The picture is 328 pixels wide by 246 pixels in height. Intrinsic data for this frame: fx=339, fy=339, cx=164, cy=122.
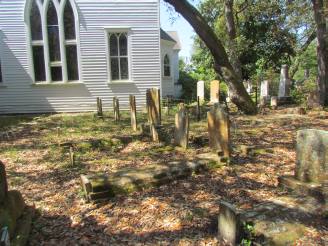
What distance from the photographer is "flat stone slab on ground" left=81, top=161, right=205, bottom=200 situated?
15.9ft

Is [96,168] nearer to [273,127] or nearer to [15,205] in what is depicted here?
[15,205]

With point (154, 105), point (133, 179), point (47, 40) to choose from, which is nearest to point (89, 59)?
point (47, 40)

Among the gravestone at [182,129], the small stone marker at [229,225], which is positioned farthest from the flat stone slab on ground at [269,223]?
the gravestone at [182,129]

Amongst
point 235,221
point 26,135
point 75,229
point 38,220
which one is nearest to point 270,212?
point 235,221

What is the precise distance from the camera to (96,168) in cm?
630

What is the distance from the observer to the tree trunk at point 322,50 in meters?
13.5

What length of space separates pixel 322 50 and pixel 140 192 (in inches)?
483

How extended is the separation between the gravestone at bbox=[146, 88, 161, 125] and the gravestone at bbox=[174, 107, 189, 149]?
133 cm

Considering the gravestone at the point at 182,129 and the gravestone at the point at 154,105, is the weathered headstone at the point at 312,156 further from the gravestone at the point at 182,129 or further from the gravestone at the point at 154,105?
the gravestone at the point at 154,105

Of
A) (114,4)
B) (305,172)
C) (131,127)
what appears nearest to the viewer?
(305,172)

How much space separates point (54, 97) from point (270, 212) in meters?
13.4

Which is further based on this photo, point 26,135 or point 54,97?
point 54,97

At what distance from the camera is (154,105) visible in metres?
9.08

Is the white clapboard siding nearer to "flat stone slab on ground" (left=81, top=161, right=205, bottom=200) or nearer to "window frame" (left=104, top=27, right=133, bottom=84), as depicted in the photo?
"window frame" (left=104, top=27, right=133, bottom=84)
